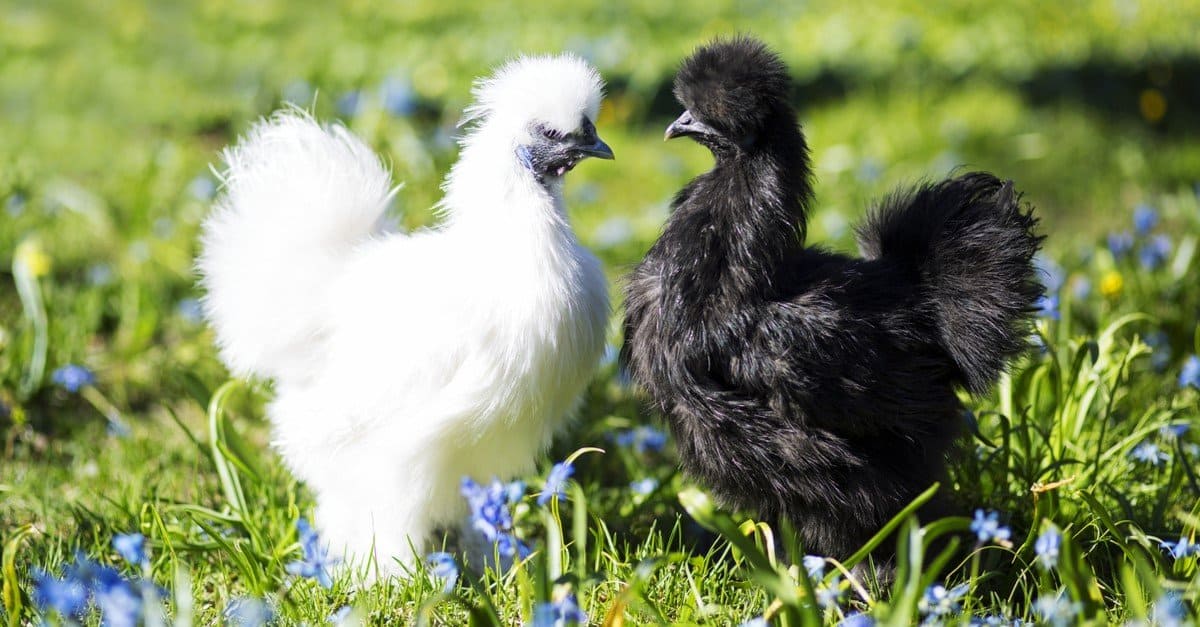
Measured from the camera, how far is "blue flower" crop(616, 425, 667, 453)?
3.56 m

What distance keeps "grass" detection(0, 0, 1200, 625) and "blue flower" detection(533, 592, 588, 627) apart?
5 cm

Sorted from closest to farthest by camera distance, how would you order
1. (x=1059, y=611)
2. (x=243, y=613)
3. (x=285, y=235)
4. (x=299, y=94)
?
(x=1059, y=611) < (x=243, y=613) < (x=285, y=235) < (x=299, y=94)

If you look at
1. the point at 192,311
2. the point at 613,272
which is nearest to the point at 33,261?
the point at 192,311

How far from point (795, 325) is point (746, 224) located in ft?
0.84

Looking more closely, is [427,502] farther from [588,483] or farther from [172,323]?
[172,323]

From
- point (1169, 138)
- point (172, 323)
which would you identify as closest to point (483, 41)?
point (172, 323)

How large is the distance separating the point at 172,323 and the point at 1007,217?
11.0 ft

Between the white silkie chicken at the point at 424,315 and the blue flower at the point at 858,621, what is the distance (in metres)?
0.89

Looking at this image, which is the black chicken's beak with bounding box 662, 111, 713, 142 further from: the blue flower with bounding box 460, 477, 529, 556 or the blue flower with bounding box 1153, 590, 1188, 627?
the blue flower with bounding box 1153, 590, 1188, 627

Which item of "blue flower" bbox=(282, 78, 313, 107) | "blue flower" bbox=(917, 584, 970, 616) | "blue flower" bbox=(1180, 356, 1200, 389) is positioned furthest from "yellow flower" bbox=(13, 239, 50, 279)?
"blue flower" bbox=(1180, 356, 1200, 389)

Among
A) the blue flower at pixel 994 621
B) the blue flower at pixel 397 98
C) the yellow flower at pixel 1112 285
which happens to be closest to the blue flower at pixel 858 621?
the blue flower at pixel 994 621

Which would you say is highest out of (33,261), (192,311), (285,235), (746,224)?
(746,224)

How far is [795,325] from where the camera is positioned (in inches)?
98.9

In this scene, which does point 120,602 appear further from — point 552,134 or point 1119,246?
point 1119,246
